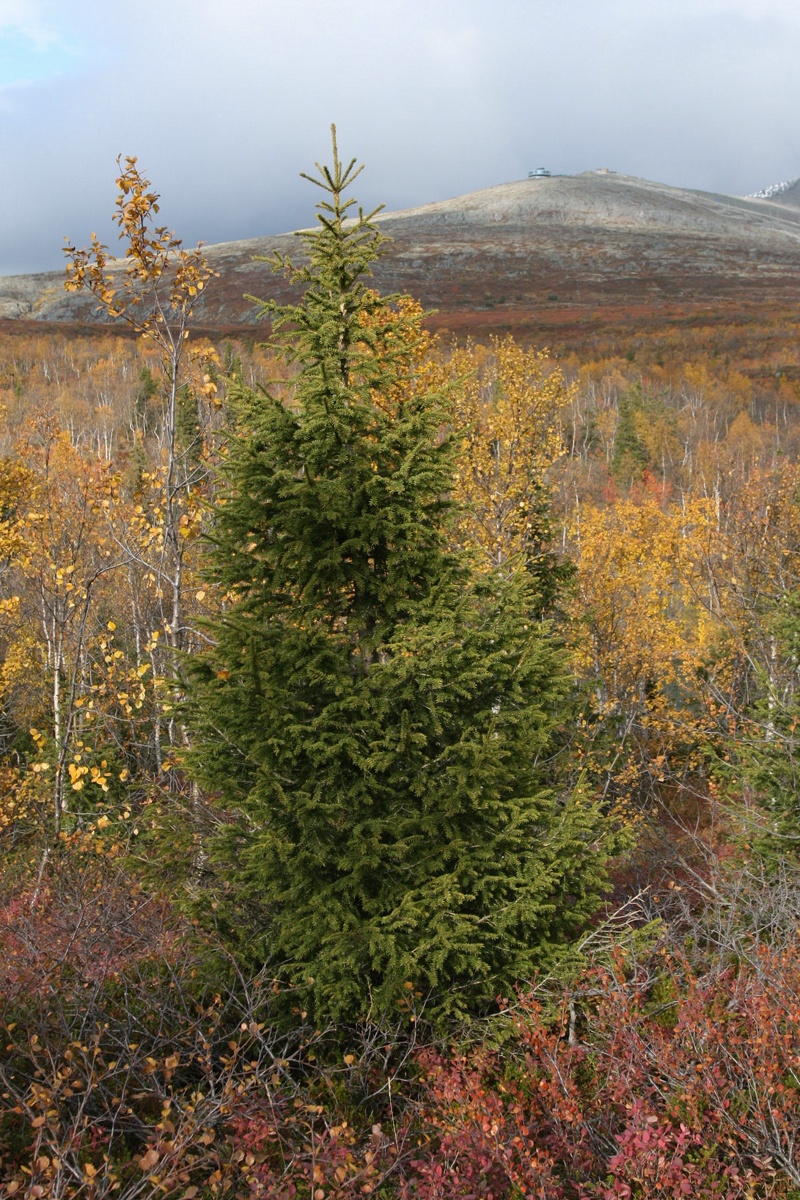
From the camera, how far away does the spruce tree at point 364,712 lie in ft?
17.6

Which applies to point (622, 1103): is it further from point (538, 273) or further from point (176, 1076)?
point (538, 273)

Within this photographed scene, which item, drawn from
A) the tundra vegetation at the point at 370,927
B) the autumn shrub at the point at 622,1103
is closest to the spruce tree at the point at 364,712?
the tundra vegetation at the point at 370,927

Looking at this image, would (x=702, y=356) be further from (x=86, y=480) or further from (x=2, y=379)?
(x=86, y=480)

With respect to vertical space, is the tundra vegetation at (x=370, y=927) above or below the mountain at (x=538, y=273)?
below

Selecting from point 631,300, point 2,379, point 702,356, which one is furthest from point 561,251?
point 2,379

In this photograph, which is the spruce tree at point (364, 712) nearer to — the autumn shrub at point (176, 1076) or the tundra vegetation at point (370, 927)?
the tundra vegetation at point (370, 927)

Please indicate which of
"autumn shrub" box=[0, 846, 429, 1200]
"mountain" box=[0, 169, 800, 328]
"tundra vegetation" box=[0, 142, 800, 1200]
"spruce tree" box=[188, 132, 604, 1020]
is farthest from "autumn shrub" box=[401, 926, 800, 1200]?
"mountain" box=[0, 169, 800, 328]

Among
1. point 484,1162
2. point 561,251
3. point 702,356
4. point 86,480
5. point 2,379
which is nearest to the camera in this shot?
point 484,1162

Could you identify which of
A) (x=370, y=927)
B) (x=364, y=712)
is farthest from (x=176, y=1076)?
(x=364, y=712)

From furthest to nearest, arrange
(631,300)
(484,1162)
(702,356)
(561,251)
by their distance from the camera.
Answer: (561,251), (631,300), (702,356), (484,1162)

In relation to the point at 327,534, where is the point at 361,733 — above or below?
below

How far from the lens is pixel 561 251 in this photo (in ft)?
574

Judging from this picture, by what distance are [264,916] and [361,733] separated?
5.62 feet

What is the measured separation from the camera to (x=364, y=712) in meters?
5.60
